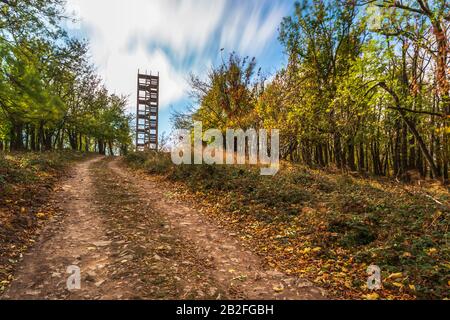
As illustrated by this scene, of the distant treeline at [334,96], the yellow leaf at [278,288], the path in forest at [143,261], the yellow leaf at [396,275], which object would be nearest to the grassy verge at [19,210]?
the path in forest at [143,261]

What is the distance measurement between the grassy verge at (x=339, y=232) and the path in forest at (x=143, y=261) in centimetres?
63

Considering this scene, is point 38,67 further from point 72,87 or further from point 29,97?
point 72,87

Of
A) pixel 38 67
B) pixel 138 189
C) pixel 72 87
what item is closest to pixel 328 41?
pixel 138 189

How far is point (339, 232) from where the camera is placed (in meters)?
6.32

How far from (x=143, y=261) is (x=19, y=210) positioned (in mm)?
4533

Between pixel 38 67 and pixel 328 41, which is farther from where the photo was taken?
pixel 328 41

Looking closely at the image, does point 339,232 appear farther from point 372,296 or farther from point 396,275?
point 372,296

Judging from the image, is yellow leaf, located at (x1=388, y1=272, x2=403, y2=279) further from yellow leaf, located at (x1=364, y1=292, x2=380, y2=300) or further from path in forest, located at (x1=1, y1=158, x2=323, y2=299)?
path in forest, located at (x1=1, y1=158, x2=323, y2=299)

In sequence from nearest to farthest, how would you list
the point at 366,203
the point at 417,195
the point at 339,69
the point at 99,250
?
the point at 99,250 < the point at 366,203 < the point at 417,195 < the point at 339,69

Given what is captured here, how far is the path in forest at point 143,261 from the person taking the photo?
395cm

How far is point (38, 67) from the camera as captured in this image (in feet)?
33.1

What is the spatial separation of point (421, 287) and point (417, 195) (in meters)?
6.41

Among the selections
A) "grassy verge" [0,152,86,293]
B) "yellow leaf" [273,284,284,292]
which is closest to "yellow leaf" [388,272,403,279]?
"yellow leaf" [273,284,284,292]

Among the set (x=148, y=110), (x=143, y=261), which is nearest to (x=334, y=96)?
(x=143, y=261)
